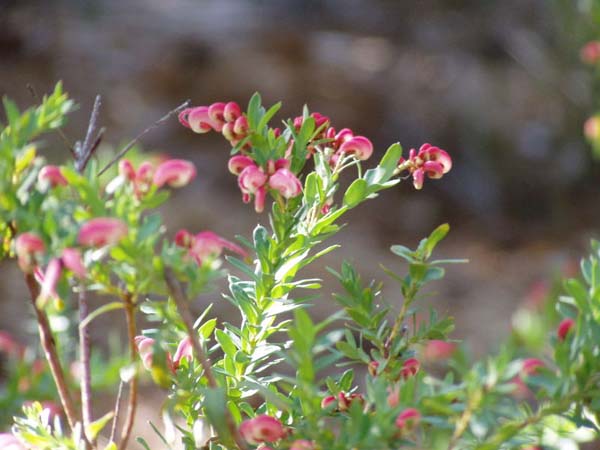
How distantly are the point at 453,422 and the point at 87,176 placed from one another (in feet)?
0.91

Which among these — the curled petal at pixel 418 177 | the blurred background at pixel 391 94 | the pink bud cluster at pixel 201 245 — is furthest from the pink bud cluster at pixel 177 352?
the blurred background at pixel 391 94

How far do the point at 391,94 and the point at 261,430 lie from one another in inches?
129

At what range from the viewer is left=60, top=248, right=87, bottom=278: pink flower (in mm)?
439

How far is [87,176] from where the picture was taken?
1.68 ft

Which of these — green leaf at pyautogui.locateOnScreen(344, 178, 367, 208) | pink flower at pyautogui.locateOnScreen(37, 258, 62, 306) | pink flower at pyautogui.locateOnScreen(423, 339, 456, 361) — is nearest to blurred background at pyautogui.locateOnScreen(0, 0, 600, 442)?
pink flower at pyautogui.locateOnScreen(423, 339, 456, 361)

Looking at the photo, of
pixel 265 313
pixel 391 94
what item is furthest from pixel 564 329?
pixel 391 94

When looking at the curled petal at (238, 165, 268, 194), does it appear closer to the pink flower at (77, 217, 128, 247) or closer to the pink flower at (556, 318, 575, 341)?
the pink flower at (77, 217, 128, 247)

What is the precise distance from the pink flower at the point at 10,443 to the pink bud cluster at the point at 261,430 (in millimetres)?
172

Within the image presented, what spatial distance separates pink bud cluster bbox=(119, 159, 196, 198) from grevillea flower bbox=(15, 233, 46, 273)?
0.07 m

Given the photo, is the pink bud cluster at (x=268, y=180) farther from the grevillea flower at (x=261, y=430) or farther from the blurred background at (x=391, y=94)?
the blurred background at (x=391, y=94)

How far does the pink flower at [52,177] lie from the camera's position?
0.49 metres

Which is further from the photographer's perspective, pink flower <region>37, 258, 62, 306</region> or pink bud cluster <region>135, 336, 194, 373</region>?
pink bud cluster <region>135, 336, 194, 373</region>

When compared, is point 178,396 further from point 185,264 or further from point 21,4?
point 21,4

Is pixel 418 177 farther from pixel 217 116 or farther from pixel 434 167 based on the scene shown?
pixel 217 116
